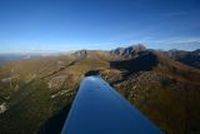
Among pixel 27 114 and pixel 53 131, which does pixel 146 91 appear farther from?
pixel 27 114

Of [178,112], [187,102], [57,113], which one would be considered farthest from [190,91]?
[57,113]

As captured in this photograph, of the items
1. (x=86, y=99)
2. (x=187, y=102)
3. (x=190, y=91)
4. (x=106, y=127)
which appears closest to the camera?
(x=106, y=127)

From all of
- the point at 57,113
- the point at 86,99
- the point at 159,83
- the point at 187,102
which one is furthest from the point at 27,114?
the point at 86,99

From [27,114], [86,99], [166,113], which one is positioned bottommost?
[27,114]

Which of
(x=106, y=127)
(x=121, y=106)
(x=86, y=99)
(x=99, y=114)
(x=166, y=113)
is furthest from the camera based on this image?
(x=166, y=113)

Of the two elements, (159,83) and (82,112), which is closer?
(82,112)

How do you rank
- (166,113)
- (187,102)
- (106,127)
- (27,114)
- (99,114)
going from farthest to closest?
(27,114) → (187,102) → (166,113) → (99,114) → (106,127)

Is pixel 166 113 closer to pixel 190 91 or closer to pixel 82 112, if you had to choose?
pixel 190 91

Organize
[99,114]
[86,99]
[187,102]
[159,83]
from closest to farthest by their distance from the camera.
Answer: [99,114] < [86,99] < [187,102] < [159,83]

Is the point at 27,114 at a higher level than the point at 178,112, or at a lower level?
lower
